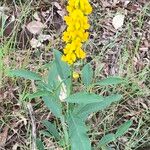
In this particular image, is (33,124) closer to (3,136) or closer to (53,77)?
(3,136)

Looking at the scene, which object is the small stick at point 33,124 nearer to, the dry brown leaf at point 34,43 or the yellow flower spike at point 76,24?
the dry brown leaf at point 34,43

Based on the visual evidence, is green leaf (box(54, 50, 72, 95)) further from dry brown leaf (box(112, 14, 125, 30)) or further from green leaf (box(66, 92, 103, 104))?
dry brown leaf (box(112, 14, 125, 30))

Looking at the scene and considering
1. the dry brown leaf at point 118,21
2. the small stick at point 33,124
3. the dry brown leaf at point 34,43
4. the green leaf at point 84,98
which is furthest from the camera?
the dry brown leaf at point 118,21

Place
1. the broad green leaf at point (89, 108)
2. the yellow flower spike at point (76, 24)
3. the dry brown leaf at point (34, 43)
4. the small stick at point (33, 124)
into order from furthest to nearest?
the dry brown leaf at point (34, 43), the small stick at point (33, 124), the broad green leaf at point (89, 108), the yellow flower spike at point (76, 24)

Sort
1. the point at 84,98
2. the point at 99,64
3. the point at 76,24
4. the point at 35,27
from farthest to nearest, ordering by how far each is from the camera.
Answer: the point at 35,27 < the point at 99,64 < the point at 84,98 < the point at 76,24

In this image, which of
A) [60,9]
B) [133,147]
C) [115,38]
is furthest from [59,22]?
[133,147]

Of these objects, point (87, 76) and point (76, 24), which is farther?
point (87, 76)

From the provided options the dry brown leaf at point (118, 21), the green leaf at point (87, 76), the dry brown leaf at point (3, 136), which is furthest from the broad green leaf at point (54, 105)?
the dry brown leaf at point (118, 21)

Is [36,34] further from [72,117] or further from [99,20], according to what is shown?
[72,117]

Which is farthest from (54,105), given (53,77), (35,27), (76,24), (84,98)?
(35,27)

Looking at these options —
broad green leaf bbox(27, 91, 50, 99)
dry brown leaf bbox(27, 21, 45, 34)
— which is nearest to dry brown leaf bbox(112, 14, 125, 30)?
dry brown leaf bbox(27, 21, 45, 34)

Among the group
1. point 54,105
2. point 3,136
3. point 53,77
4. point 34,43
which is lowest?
point 3,136
